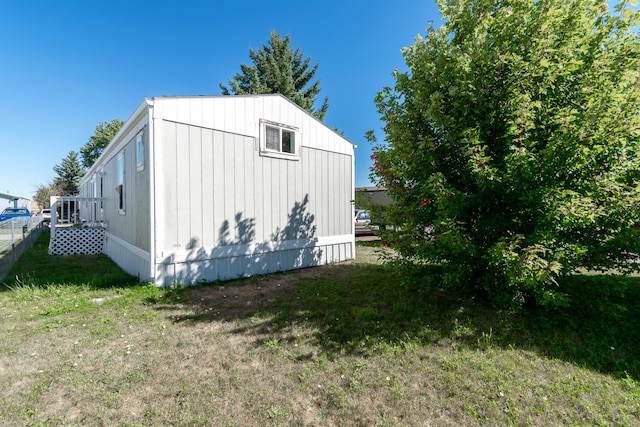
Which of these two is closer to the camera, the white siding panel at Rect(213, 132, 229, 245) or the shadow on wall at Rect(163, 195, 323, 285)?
the shadow on wall at Rect(163, 195, 323, 285)

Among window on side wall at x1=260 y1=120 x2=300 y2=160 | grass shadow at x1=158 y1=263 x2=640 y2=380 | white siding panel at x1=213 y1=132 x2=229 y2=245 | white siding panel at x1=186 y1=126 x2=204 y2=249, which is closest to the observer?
grass shadow at x1=158 y1=263 x2=640 y2=380

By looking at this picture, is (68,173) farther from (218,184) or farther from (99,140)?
(218,184)

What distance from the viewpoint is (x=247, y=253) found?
6465 millimetres

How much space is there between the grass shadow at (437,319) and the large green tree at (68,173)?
48422 mm

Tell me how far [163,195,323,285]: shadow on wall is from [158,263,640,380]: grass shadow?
61cm

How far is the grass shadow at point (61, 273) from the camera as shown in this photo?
564 centimetres

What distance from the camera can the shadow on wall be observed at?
5656 mm

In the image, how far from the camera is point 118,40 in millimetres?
12422

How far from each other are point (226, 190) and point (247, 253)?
1500mm

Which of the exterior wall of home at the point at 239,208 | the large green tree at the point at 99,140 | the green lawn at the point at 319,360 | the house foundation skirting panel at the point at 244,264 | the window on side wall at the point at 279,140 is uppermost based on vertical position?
the large green tree at the point at 99,140

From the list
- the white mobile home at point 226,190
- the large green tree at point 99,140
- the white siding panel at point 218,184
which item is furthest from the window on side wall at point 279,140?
the large green tree at point 99,140

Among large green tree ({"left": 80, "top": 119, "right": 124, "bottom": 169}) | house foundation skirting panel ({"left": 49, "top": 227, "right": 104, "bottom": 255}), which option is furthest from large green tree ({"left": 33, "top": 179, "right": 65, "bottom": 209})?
house foundation skirting panel ({"left": 49, "top": 227, "right": 104, "bottom": 255})

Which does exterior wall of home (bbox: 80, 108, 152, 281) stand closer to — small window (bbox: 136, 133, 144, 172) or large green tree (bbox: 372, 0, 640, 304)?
small window (bbox: 136, 133, 144, 172)

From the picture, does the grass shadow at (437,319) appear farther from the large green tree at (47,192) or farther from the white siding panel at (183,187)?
the large green tree at (47,192)
